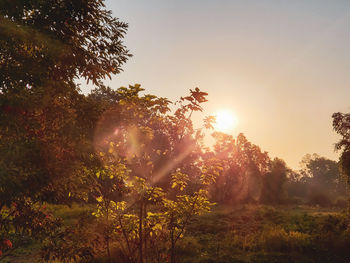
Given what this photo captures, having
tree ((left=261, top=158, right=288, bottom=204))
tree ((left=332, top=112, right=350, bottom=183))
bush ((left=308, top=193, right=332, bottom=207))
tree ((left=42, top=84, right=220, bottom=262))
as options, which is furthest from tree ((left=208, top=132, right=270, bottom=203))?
tree ((left=42, top=84, right=220, bottom=262))

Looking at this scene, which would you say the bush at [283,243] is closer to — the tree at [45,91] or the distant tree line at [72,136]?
the distant tree line at [72,136]

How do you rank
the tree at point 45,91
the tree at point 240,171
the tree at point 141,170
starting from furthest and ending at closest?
the tree at point 240,171 < the tree at point 141,170 < the tree at point 45,91

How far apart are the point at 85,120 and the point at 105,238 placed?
2.48 metres

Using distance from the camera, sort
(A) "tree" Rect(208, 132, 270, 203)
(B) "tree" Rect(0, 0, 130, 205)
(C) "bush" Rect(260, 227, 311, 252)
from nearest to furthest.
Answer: (B) "tree" Rect(0, 0, 130, 205) < (C) "bush" Rect(260, 227, 311, 252) < (A) "tree" Rect(208, 132, 270, 203)

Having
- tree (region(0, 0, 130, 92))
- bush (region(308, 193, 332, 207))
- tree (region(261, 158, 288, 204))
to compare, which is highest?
tree (region(0, 0, 130, 92))

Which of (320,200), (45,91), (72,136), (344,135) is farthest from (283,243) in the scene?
(320,200)

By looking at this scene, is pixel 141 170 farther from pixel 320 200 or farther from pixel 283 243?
pixel 320 200

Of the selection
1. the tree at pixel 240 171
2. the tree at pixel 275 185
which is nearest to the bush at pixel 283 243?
the tree at pixel 240 171

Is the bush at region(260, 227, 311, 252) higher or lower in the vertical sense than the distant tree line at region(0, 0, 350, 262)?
lower

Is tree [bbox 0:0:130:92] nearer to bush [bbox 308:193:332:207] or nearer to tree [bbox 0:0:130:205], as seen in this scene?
tree [bbox 0:0:130:205]

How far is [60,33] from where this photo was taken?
425cm

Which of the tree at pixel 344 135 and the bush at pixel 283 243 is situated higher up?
the tree at pixel 344 135

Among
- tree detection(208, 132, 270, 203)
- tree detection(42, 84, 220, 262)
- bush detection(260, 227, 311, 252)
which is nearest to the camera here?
tree detection(42, 84, 220, 262)

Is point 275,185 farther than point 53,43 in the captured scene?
Yes
